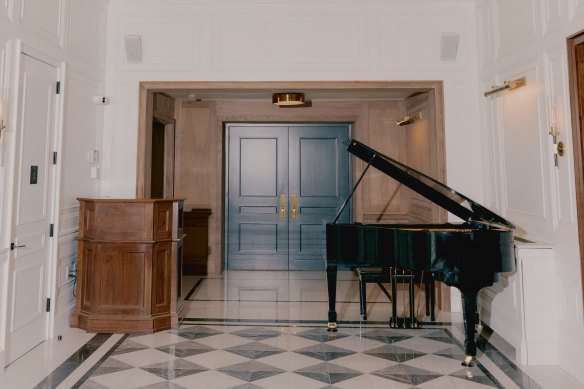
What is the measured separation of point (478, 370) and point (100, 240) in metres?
3.05

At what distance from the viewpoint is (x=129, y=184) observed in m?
4.08

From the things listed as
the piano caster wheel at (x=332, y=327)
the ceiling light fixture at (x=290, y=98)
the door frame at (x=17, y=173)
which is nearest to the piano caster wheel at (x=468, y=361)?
the piano caster wheel at (x=332, y=327)

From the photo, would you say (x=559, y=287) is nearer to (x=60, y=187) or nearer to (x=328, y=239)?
(x=328, y=239)

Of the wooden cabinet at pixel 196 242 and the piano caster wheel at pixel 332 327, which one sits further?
the wooden cabinet at pixel 196 242

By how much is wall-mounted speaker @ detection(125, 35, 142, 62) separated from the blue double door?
2069 millimetres

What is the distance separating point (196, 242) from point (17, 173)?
118 inches

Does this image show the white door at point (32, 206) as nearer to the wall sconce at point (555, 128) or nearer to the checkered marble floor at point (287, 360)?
the checkered marble floor at point (287, 360)

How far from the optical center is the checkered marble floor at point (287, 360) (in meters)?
2.53

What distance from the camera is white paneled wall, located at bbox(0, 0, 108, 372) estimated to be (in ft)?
8.74

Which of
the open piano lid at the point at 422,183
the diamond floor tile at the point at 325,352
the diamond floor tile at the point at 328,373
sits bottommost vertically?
the diamond floor tile at the point at 328,373

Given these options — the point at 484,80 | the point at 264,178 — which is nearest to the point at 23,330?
the point at 264,178

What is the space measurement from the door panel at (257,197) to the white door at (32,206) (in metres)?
2.93

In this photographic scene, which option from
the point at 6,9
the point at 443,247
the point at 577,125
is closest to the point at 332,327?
the point at 443,247

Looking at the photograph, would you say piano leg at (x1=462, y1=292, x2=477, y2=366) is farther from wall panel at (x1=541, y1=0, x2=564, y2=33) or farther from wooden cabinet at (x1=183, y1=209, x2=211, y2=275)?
wooden cabinet at (x1=183, y1=209, x2=211, y2=275)
